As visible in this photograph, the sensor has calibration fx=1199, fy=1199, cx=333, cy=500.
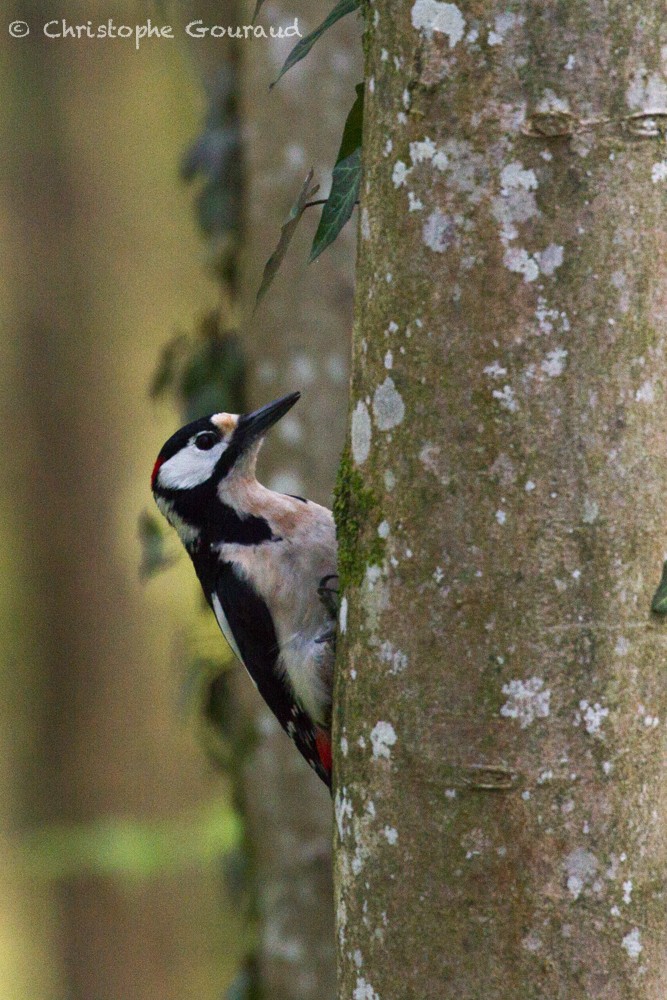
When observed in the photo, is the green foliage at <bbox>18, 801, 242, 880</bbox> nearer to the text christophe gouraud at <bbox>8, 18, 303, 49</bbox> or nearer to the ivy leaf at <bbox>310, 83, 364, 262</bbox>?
the text christophe gouraud at <bbox>8, 18, 303, 49</bbox>

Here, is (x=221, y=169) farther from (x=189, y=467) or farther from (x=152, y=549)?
(x=189, y=467)

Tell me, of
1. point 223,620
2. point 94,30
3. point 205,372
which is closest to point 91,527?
point 94,30

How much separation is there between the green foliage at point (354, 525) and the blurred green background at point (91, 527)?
4.85 meters

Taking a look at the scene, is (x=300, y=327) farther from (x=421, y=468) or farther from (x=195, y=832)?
(x=195, y=832)

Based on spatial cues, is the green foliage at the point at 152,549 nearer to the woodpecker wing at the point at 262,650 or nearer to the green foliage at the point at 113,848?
the woodpecker wing at the point at 262,650

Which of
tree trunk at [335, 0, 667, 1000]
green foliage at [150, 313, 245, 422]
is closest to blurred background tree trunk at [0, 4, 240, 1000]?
green foliage at [150, 313, 245, 422]

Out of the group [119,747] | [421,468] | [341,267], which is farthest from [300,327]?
[119,747]

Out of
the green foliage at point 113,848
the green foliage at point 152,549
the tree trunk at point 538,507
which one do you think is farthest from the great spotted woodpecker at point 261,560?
the green foliage at point 113,848

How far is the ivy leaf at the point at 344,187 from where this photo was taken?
2008 mm

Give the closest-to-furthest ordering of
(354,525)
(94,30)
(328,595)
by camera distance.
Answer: (354,525) → (328,595) → (94,30)

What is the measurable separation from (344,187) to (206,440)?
1397 mm

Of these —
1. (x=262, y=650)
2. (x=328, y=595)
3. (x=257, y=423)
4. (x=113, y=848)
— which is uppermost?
(x=257, y=423)

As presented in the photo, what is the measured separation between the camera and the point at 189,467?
133 inches

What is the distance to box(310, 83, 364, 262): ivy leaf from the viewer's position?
2.01 m
